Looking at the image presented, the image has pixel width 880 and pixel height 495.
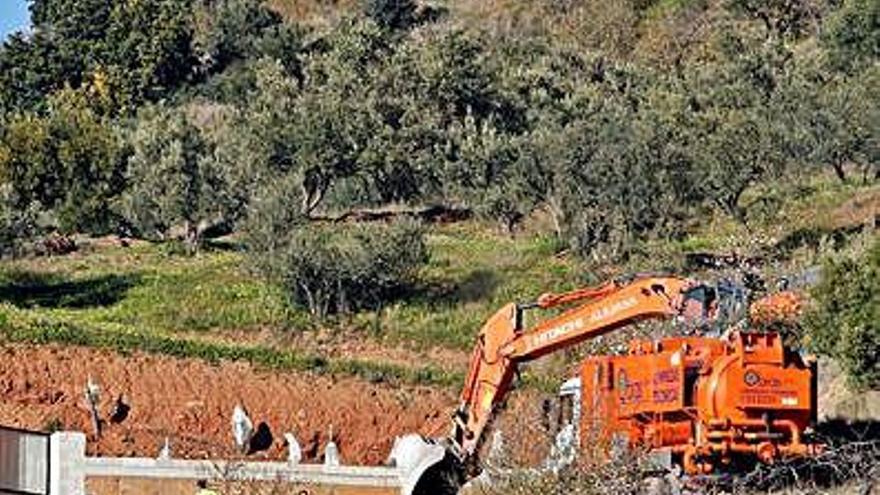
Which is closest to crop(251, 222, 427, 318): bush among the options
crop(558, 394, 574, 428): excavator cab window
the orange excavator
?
the orange excavator

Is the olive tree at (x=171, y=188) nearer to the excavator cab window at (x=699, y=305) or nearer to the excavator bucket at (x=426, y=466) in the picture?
the excavator bucket at (x=426, y=466)

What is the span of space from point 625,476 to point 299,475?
8.74 m

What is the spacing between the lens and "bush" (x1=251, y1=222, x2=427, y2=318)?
148ft

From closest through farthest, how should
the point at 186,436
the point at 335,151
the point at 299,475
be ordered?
the point at 299,475 < the point at 186,436 < the point at 335,151

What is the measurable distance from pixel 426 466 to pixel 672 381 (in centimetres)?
635

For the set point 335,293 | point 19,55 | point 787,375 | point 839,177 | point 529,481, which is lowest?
point 529,481

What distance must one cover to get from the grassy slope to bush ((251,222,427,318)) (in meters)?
0.54

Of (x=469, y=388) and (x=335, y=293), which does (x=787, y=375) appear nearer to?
(x=469, y=388)

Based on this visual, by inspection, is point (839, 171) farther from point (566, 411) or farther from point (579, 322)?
point (579, 322)

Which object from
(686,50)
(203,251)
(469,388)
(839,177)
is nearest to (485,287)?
(203,251)

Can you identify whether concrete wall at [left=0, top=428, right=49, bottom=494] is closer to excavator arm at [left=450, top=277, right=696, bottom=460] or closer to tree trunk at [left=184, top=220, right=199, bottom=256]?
excavator arm at [left=450, top=277, right=696, bottom=460]

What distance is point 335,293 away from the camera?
4556 cm

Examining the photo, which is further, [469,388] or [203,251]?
[203,251]

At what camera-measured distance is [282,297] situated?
46219 millimetres
